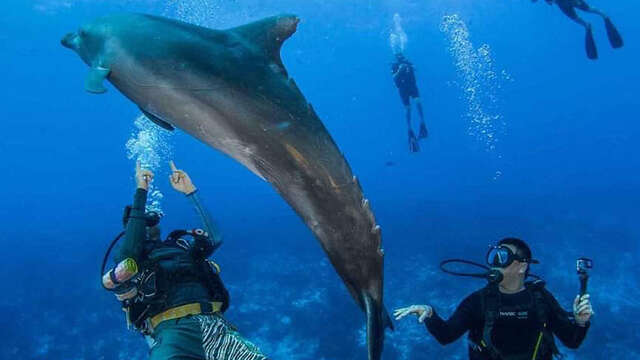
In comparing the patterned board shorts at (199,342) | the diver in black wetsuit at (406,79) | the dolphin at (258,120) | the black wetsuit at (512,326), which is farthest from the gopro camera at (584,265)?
the diver in black wetsuit at (406,79)

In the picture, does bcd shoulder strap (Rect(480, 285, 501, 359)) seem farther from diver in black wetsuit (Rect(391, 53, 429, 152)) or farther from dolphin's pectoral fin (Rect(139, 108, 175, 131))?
diver in black wetsuit (Rect(391, 53, 429, 152))

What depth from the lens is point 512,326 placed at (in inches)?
161

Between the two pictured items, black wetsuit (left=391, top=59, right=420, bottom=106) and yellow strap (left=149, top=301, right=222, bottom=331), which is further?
black wetsuit (left=391, top=59, right=420, bottom=106)

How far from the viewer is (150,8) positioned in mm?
43188

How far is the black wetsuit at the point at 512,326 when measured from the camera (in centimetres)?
405

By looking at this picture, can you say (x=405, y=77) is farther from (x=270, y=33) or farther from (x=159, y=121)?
(x=159, y=121)

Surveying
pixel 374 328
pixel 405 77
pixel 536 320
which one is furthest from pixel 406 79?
pixel 374 328

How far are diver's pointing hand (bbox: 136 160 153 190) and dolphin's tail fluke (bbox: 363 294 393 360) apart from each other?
258cm

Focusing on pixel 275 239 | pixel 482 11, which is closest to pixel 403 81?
pixel 275 239

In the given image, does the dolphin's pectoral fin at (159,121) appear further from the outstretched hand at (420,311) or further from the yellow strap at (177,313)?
the outstretched hand at (420,311)

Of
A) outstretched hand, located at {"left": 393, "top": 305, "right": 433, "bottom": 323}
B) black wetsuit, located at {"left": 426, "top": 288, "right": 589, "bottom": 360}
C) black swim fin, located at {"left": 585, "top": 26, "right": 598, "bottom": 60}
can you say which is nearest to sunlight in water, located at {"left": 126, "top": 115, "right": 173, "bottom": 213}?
outstretched hand, located at {"left": 393, "top": 305, "right": 433, "bottom": 323}

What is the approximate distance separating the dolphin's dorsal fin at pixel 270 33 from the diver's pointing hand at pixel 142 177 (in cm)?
196

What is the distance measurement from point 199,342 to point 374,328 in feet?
5.52

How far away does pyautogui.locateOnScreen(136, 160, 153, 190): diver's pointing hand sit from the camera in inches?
180
